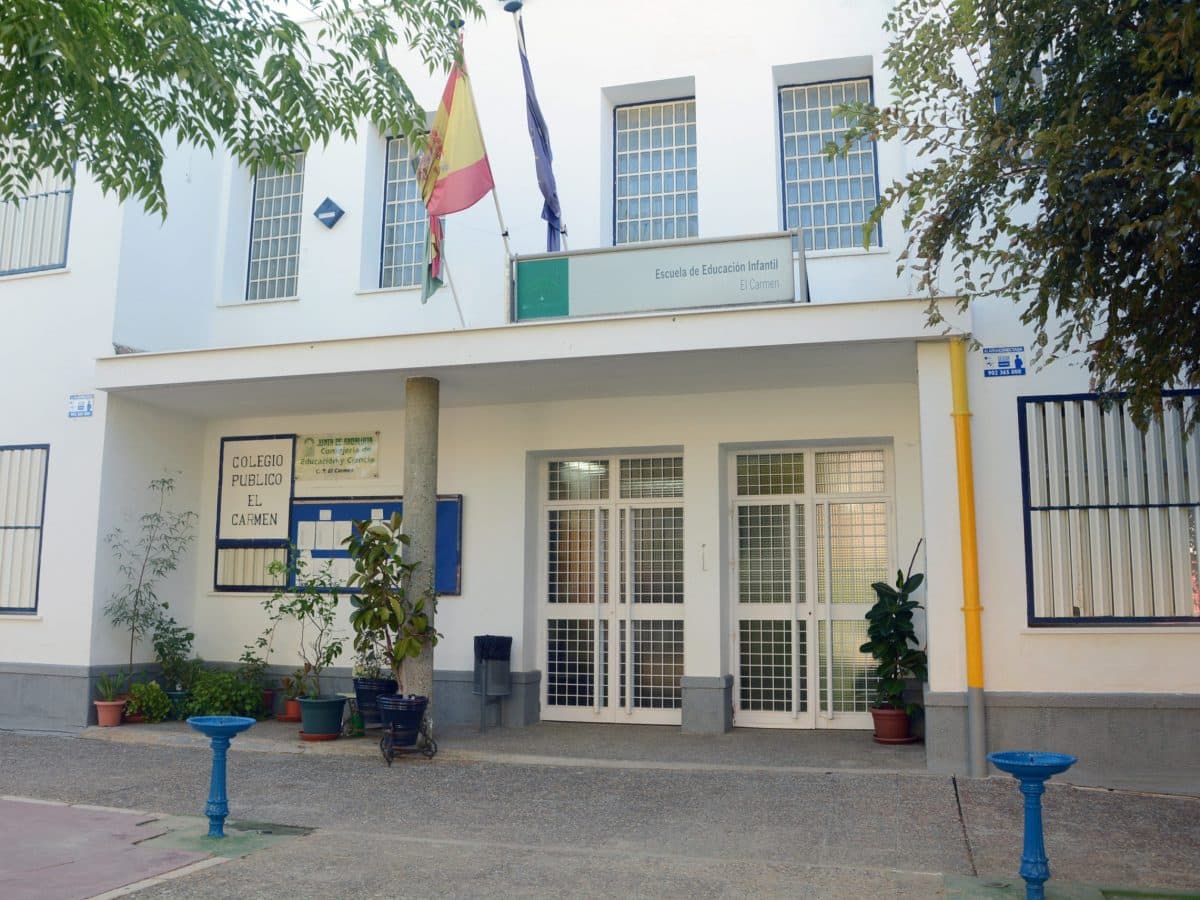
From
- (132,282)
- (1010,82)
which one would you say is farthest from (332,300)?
(1010,82)

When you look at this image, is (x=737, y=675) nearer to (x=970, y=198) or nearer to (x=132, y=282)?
(x=970, y=198)

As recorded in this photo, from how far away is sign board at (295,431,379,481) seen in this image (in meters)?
11.8

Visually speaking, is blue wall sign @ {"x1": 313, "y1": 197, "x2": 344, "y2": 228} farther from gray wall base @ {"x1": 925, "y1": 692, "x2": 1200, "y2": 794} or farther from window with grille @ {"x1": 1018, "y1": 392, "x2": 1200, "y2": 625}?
gray wall base @ {"x1": 925, "y1": 692, "x2": 1200, "y2": 794}

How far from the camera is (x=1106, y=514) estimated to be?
28.1 feet

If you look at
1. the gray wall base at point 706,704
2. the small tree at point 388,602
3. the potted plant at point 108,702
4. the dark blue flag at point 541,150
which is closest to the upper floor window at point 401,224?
the dark blue flag at point 541,150

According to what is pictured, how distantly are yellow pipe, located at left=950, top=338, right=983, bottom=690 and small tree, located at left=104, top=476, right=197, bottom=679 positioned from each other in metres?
8.19

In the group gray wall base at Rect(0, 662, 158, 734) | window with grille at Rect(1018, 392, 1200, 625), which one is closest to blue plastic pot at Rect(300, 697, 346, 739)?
gray wall base at Rect(0, 662, 158, 734)

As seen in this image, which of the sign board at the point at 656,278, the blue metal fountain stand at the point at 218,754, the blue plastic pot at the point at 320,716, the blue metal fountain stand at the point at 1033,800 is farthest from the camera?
the blue plastic pot at the point at 320,716

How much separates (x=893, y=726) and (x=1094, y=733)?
1.81 meters

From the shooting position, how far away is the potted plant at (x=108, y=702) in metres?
10.7

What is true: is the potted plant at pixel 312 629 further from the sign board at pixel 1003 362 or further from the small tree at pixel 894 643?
the sign board at pixel 1003 362

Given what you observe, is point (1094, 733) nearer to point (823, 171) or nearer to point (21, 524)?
point (823, 171)

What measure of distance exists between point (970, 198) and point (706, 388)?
4.26 meters

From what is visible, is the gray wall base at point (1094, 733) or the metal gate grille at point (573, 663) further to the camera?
the metal gate grille at point (573, 663)
